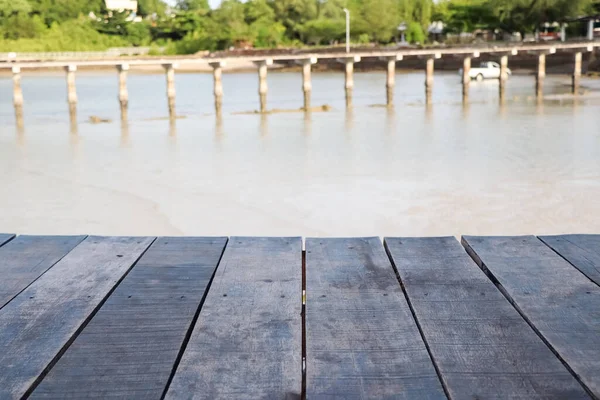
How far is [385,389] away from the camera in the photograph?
125 centimetres

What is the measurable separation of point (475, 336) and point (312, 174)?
11717mm

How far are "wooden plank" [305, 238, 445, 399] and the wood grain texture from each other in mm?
242

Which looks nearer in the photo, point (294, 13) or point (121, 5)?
point (294, 13)

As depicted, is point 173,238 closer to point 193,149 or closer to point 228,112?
point 193,149

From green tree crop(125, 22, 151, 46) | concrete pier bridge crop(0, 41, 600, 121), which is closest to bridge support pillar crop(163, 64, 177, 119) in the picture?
concrete pier bridge crop(0, 41, 600, 121)

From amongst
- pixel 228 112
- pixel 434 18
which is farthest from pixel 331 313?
pixel 434 18

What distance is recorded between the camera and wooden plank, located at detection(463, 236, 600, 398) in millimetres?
1384

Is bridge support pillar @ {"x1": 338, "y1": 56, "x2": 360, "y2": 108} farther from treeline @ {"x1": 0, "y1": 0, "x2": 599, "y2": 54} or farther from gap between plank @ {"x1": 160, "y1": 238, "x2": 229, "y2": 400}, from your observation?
treeline @ {"x1": 0, "y1": 0, "x2": 599, "y2": 54}

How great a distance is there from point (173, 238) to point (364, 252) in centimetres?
56

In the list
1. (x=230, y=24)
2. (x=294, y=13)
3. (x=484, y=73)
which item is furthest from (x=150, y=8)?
(x=484, y=73)

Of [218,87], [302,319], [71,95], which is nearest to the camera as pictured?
[302,319]

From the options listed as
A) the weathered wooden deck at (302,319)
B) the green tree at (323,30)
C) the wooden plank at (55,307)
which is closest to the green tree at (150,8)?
the green tree at (323,30)

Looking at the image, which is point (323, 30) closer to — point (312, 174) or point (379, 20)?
point (379, 20)

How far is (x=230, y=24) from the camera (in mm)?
81875
